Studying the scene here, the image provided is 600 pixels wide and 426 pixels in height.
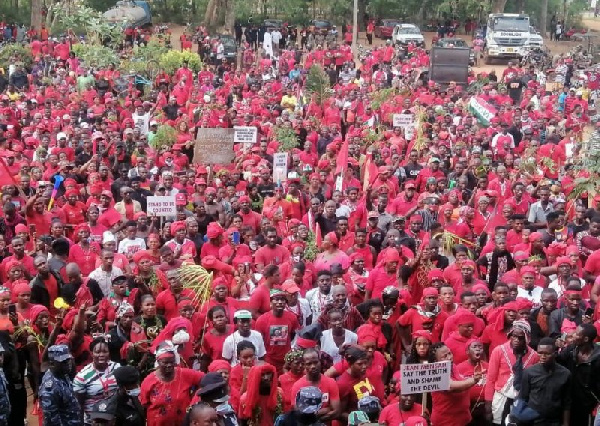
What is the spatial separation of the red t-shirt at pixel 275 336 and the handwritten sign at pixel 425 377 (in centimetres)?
198

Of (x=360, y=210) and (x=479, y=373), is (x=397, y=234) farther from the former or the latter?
(x=479, y=373)

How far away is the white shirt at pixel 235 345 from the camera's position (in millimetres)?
8641

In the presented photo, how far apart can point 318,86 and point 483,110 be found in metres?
4.07

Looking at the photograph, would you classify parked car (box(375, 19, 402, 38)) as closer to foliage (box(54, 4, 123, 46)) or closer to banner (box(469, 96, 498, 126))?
foliage (box(54, 4, 123, 46))

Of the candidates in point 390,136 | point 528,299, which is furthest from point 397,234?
point 390,136

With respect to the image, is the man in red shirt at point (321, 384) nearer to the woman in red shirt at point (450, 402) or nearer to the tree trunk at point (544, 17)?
the woman in red shirt at point (450, 402)

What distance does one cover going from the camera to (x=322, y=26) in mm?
44531

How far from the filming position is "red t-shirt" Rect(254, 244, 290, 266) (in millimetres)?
11055

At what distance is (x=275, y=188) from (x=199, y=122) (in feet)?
14.7

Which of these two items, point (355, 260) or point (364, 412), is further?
point (355, 260)

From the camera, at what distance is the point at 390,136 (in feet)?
58.5

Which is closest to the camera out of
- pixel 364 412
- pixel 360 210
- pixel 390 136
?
pixel 364 412

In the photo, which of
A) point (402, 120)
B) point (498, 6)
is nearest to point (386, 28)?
point (498, 6)

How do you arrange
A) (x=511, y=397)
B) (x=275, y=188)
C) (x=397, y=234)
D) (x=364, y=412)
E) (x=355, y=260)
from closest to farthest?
(x=364, y=412) < (x=511, y=397) < (x=355, y=260) < (x=397, y=234) < (x=275, y=188)
